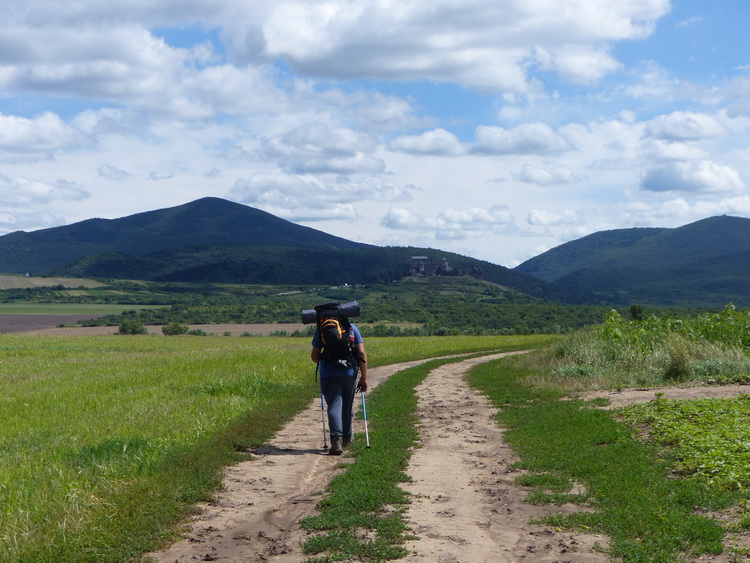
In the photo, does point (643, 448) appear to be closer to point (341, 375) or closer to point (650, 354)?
point (341, 375)

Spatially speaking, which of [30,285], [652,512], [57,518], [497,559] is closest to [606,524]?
[652,512]

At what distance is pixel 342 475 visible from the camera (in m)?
10.2

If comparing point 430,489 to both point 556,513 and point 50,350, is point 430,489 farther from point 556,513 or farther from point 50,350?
point 50,350

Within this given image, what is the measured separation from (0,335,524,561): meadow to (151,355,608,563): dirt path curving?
1.40ft

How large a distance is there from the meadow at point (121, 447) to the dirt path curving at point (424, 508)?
427 mm

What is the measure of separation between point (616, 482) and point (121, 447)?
6.87m

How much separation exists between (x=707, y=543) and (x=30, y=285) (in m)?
194

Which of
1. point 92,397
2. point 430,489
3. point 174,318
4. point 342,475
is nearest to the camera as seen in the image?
point 430,489

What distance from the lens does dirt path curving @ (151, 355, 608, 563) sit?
7191mm

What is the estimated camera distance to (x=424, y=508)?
865 cm

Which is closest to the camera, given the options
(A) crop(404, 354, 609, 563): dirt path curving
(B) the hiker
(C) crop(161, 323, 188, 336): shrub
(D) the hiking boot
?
(A) crop(404, 354, 609, 563): dirt path curving

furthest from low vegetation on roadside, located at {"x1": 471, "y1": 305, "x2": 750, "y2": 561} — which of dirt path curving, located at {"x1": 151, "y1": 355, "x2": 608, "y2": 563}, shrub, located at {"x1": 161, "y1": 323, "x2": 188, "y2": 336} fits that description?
shrub, located at {"x1": 161, "y1": 323, "x2": 188, "y2": 336}

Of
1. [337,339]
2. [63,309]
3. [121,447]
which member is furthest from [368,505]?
[63,309]

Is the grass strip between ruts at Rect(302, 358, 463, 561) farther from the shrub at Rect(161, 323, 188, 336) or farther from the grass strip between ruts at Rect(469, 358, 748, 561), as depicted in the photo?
the shrub at Rect(161, 323, 188, 336)
